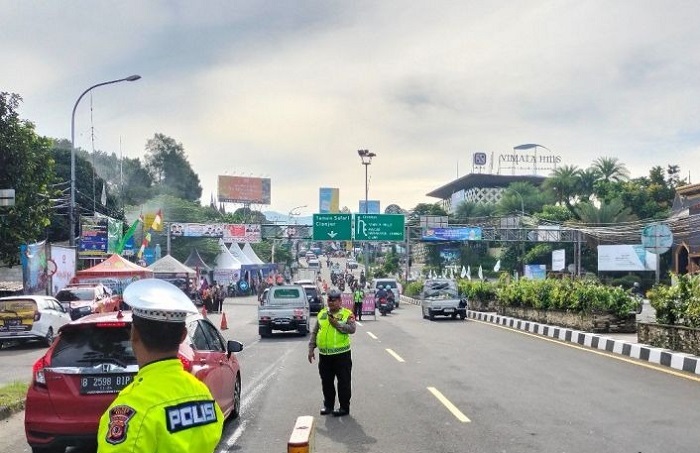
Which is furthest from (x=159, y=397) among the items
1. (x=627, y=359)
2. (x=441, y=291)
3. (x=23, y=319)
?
(x=441, y=291)

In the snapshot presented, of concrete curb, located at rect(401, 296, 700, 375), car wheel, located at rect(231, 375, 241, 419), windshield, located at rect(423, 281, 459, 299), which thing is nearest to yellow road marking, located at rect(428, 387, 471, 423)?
car wheel, located at rect(231, 375, 241, 419)

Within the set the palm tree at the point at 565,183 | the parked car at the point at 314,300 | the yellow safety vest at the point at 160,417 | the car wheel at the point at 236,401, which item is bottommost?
the parked car at the point at 314,300

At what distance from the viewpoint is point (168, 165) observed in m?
101

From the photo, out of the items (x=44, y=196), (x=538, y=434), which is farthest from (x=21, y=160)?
(x=538, y=434)

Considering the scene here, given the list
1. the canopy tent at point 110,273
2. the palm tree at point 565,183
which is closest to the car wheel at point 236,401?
the canopy tent at point 110,273

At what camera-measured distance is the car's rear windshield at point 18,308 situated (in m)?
19.5

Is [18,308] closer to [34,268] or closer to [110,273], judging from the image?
[34,268]

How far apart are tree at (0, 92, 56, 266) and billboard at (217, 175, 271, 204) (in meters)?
89.4

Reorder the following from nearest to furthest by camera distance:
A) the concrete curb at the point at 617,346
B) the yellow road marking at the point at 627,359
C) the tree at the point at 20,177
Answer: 1. the yellow road marking at the point at 627,359
2. the concrete curb at the point at 617,346
3. the tree at the point at 20,177

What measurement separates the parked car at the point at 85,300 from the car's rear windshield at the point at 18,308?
5017mm

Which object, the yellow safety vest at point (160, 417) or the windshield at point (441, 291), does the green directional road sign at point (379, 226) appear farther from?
the yellow safety vest at point (160, 417)

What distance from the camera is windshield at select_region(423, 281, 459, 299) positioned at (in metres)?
32.0

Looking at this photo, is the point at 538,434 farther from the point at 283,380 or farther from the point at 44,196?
the point at 44,196

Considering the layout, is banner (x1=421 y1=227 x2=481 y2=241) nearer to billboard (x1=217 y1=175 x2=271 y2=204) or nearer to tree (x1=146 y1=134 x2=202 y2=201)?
tree (x1=146 y1=134 x2=202 y2=201)
